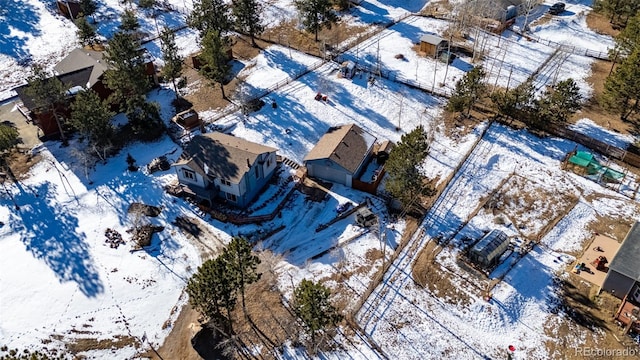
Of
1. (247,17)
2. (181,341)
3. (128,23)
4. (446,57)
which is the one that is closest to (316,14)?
(247,17)

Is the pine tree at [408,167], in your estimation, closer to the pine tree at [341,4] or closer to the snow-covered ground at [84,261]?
the snow-covered ground at [84,261]

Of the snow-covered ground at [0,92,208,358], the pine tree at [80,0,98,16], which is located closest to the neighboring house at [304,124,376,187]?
the snow-covered ground at [0,92,208,358]

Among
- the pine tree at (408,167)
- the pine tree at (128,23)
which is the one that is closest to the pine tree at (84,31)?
the pine tree at (128,23)

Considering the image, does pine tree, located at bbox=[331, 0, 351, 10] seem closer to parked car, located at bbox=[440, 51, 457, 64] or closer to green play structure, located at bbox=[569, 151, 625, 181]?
parked car, located at bbox=[440, 51, 457, 64]

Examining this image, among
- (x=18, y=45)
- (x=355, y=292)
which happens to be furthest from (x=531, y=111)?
(x=18, y=45)

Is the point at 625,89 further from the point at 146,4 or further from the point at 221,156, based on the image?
the point at 146,4

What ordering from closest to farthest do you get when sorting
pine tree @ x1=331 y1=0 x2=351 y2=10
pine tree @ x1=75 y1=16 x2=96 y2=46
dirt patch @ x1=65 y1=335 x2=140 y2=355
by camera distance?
1. dirt patch @ x1=65 y1=335 x2=140 y2=355
2. pine tree @ x1=75 y1=16 x2=96 y2=46
3. pine tree @ x1=331 y1=0 x2=351 y2=10
